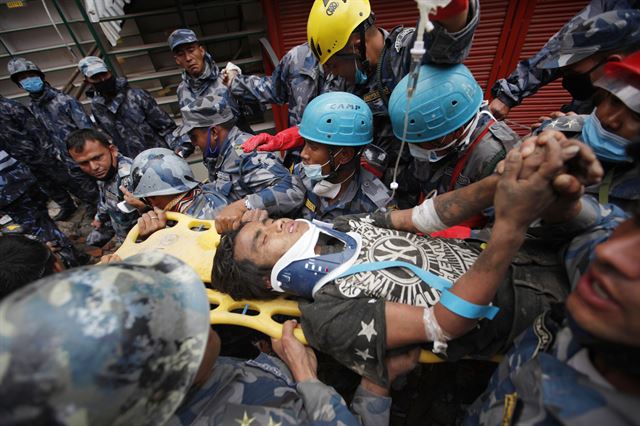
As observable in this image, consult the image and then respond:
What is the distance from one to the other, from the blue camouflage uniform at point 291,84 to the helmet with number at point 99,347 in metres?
3.13

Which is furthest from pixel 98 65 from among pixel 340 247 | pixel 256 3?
pixel 340 247

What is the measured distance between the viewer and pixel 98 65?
185 inches

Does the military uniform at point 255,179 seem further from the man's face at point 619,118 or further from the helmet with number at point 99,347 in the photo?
the man's face at point 619,118

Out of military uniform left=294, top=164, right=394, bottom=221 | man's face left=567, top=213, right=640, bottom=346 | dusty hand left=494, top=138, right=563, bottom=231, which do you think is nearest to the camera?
man's face left=567, top=213, right=640, bottom=346

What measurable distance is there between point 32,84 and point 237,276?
5893 millimetres

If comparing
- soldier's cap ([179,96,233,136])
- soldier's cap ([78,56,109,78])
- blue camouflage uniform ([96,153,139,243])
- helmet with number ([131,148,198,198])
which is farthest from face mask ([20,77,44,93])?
helmet with number ([131,148,198,198])

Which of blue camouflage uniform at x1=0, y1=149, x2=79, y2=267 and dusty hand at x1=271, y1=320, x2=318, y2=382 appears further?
blue camouflage uniform at x1=0, y1=149, x2=79, y2=267

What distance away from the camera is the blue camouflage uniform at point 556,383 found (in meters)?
0.82

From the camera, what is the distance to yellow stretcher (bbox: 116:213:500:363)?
1911 mm

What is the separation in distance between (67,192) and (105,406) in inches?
294

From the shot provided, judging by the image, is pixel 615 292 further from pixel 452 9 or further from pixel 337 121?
pixel 337 121

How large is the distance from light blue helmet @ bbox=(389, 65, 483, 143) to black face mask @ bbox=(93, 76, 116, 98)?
205 inches

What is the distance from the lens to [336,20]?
2.53 metres

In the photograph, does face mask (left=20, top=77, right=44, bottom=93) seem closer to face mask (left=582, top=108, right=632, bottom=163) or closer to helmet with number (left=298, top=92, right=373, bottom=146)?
helmet with number (left=298, top=92, right=373, bottom=146)
